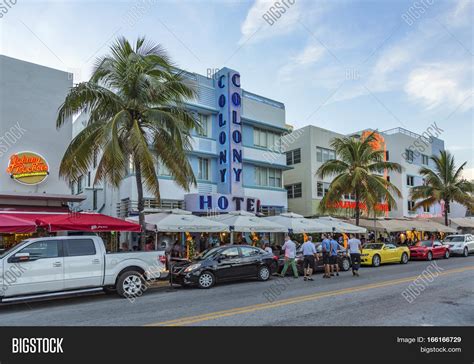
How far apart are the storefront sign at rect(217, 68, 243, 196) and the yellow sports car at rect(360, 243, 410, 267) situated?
8.12m

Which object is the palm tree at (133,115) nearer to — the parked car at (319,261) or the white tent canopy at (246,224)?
the white tent canopy at (246,224)

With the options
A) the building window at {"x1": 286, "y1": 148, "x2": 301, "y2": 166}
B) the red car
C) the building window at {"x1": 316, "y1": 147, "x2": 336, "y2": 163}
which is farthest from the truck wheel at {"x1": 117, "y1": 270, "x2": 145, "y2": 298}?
the building window at {"x1": 316, "y1": 147, "x2": 336, "y2": 163}

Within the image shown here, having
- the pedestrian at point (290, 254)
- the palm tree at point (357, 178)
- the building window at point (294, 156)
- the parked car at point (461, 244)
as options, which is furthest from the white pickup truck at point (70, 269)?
the parked car at point (461, 244)

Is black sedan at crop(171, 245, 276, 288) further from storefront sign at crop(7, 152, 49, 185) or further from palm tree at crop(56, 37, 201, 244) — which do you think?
storefront sign at crop(7, 152, 49, 185)

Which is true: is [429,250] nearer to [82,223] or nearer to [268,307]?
[268,307]

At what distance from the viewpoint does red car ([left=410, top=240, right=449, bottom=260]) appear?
2517cm

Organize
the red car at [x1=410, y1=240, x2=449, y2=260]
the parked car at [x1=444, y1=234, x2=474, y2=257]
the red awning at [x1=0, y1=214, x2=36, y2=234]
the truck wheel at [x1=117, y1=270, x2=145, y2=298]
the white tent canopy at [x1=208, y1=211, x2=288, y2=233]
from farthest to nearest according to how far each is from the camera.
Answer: the parked car at [x1=444, y1=234, x2=474, y2=257]
the red car at [x1=410, y1=240, x2=449, y2=260]
the white tent canopy at [x1=208, y1=211, x2=288, y2=233]
the red awning at [x1=0, y1=214, x2=36, y2=234]
the truck wheel at [x1=117, y1=270, x2=145, y2=298]

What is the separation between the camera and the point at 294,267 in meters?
16.0

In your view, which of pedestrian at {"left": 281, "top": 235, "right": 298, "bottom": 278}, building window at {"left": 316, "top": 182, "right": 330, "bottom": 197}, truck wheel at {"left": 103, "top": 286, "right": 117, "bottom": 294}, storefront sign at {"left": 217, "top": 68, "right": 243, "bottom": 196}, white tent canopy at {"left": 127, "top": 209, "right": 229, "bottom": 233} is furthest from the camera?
building window at {"left": 316, "top": 182, "right": 330, "bottom": 197}

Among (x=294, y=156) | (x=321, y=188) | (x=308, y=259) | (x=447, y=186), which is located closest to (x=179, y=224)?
(x=308, y=259)

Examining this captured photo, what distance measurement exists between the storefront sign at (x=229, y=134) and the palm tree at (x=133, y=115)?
8157 mm

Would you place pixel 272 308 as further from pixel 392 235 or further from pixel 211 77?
pixel 392 235

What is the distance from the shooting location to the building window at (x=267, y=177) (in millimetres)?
27359
